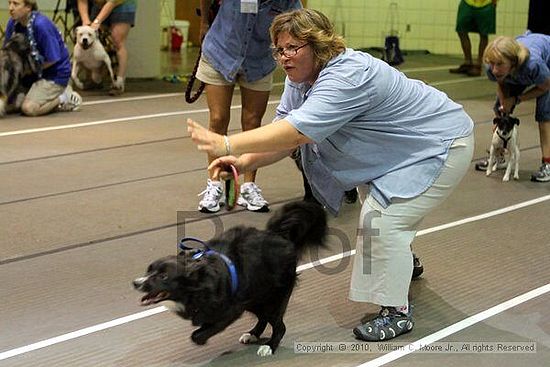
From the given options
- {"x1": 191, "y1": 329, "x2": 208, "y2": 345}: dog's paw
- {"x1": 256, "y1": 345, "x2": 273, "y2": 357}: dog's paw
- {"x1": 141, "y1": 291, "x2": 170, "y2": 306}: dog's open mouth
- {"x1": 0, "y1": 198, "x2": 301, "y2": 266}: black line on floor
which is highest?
{"x1": 141, "y1": 291, "x2": 170, "y2": 306}: dog's open mouth

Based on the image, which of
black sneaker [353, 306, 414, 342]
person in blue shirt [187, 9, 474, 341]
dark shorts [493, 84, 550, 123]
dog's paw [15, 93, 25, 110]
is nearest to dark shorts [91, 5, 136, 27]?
dog's paw [15, 93, 25, 110]

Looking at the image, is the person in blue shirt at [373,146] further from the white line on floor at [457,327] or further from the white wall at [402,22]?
the white wall at [402,22]

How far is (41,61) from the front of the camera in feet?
25.5

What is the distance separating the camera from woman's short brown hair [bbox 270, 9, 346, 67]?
3020 mm

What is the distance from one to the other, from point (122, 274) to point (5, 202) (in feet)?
4.64

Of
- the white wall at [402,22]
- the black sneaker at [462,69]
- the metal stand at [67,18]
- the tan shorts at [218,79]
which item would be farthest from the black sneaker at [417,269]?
the white wall at [402,22]

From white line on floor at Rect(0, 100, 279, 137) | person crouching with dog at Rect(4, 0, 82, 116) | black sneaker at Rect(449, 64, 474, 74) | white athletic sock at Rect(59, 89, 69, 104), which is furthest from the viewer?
black sneaker at Rect(449, 64, 474, 74)

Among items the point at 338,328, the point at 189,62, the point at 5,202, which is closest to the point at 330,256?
the point at 338,328

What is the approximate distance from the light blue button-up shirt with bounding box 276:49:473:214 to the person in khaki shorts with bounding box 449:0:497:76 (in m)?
7.98

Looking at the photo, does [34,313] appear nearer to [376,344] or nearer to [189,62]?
[376,344]

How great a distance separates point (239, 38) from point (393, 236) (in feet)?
6.60

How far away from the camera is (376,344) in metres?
3.31

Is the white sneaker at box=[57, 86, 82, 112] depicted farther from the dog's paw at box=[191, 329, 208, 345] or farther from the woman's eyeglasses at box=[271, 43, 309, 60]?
the dog's paw at box=[191, 329, 208, 345]

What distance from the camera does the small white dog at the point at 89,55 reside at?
8643mm
